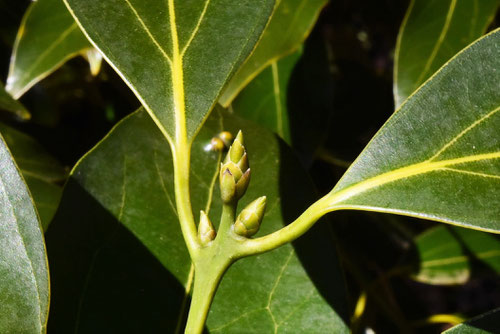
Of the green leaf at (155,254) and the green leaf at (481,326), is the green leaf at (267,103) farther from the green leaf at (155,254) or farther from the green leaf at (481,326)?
the green leaf at (481,326)

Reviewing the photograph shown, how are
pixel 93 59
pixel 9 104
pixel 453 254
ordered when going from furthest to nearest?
pixel 453 254
pixel 93 59
pixel 9 104


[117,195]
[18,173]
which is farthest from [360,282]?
[18,173]

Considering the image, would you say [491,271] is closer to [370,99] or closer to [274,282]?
[370,99]

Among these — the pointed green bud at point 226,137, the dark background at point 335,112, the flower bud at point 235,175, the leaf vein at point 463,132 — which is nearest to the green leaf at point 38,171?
the dark background at point 335,112

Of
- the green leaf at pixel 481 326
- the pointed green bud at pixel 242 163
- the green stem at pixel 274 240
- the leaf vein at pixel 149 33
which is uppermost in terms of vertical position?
the leaf vein at pixel 149 33

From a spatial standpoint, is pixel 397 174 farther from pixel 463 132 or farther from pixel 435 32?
pixel 435 32

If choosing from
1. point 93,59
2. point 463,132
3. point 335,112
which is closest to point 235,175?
point 463,132
